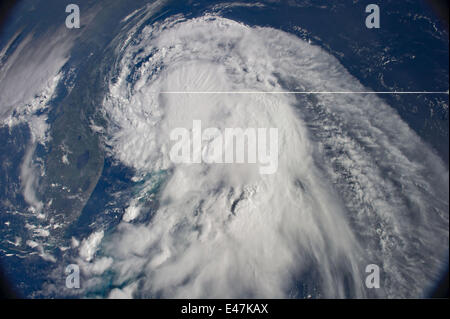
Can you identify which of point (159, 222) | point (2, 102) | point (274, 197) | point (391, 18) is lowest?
point (159, 222)

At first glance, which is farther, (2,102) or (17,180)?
(2,102)

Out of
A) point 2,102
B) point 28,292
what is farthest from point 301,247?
point 2,102

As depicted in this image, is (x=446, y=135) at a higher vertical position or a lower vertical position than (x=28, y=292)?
higher

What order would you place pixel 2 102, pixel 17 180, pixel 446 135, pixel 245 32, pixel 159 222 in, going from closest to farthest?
pixel 446 135
pixel 159 222
pixel 17 180
pixel 2 102
pixel 245 32

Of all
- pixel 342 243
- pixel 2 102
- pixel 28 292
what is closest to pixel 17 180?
pixel 2 102

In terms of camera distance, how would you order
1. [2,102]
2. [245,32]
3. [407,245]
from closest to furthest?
1. [407,245]
2. [2,102]
3. [245,32]

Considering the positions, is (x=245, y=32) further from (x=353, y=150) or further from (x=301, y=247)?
(x=301, y=247)

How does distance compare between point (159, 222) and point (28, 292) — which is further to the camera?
point (159, 222)

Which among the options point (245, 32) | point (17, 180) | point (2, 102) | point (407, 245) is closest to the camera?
point (407, 245)

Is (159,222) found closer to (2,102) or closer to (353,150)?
(353,150)
